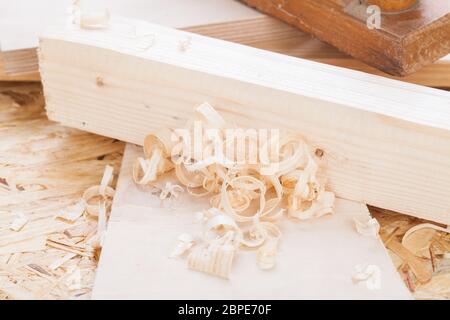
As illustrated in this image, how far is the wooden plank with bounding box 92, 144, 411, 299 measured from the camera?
1.10m

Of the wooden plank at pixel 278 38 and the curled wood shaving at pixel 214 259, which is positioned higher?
the wooden plank at pixel 278 38

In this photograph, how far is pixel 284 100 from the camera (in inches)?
49.1

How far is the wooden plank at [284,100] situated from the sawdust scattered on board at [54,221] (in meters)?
0.10

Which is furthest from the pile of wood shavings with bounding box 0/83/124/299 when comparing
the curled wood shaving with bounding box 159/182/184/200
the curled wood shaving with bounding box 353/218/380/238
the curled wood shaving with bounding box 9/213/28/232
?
the curled wood shaving with bounding box 353/218/380/238

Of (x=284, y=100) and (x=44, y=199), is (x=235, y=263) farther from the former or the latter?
(x=44, y=199)

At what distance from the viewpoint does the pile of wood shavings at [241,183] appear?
47.5 inches

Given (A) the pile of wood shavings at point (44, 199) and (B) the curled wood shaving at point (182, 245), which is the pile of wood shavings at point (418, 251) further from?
(A) the pile of wood shavings at point (44, 199)

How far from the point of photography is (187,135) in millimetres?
1304

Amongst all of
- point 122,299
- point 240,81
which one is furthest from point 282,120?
point 122,299

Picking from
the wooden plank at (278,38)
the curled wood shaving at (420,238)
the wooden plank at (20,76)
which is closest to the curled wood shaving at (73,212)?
the wooden plank at (20,76)

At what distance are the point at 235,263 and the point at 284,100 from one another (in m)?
0.33

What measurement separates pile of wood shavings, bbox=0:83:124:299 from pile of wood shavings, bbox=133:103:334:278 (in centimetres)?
16

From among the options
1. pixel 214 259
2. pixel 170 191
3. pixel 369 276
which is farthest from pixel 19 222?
pixel 369 276
